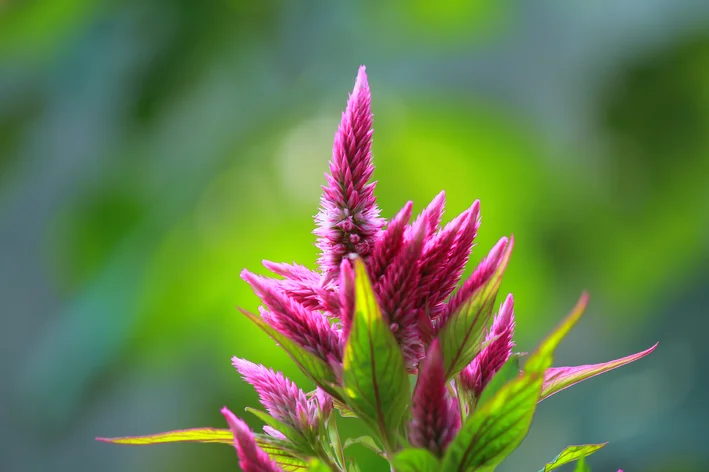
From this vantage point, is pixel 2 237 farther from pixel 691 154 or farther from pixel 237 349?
pixel 691 154

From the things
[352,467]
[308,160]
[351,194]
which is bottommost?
[352,467]

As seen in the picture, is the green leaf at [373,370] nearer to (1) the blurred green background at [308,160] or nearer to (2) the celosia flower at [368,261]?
(2) the celosia flower at [368,261]

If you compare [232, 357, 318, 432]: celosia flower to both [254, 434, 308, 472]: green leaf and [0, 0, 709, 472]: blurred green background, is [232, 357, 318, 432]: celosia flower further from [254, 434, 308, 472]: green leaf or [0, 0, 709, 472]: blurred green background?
[0, 0, 709, 472]: blurred green background

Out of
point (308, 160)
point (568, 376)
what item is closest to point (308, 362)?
point (568, 376)

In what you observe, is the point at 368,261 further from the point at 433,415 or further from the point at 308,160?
the point at 308,160

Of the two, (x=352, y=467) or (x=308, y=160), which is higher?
(x=308, y=160)

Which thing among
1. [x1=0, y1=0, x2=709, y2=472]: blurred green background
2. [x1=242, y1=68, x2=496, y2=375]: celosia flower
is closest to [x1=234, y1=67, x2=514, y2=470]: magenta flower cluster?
[x1=242, y1=68, x2=496, y2=375]: celosia flower
